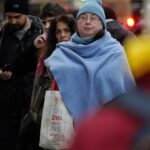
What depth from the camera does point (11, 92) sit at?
20.0ft

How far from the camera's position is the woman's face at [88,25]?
15.0 ft

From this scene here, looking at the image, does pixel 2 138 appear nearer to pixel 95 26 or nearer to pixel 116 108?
pixel 95 26

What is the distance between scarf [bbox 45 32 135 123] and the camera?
4148 mm

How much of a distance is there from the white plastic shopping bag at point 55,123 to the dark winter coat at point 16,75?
4.79 ft

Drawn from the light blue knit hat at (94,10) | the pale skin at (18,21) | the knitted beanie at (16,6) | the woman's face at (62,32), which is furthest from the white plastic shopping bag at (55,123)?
the knitted beanie at (16,6)

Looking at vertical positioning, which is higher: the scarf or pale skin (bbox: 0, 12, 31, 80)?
pale skin (bbox: 0, 12, 31, 80)

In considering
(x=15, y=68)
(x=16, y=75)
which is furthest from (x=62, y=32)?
(x=16, y=75)

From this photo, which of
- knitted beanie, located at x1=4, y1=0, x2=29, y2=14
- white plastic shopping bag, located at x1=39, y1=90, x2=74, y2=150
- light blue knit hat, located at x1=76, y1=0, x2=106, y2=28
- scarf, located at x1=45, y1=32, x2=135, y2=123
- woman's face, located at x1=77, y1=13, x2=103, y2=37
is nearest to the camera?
scarf, located at x1=45, y1=32, x2=135, y2=123

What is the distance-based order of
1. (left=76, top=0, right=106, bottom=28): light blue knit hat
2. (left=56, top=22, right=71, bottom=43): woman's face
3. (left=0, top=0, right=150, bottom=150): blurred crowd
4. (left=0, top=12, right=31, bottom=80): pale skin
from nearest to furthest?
(left=0, top=0, right=150, bottom=150): blurred crowd, (left=76, top=0, right=106, bottom=28): light blue knit hat, (left=56, top=22, right=71, bottom=43): woman's face, (left=0, top=12, right=31, bottom=80): pale skin

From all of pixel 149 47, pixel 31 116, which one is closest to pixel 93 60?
pixel 31 116

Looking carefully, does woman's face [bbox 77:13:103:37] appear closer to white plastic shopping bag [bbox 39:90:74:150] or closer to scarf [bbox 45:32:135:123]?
scarf [bbox 45:32:135:123]

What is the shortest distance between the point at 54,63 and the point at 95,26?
1.42ft

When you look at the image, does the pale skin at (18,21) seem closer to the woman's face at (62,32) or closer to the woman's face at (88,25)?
the woman's face at (62,32)

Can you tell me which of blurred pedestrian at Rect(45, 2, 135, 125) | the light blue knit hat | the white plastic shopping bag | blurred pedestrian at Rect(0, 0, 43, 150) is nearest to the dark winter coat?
blurred pedestrian at Rect(0, 0, 43, 150)
